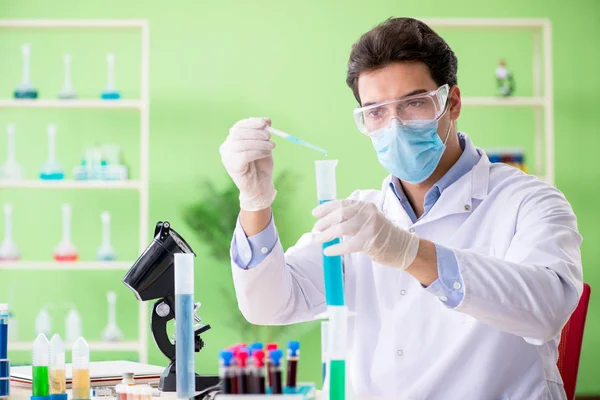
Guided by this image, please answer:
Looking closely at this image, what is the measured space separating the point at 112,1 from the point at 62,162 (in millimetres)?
917

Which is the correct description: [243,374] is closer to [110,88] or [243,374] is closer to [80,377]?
[80,377]

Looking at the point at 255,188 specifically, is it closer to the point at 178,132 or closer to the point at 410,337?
the point at 410,337

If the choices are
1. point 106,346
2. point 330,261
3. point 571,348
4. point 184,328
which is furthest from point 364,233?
point 106,346

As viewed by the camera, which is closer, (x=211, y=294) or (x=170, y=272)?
(x=170, y=272)

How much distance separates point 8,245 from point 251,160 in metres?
2.78

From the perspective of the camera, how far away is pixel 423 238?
67.7 inches

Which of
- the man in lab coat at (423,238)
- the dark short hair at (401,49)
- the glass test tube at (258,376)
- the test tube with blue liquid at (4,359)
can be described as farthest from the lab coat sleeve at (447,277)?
the test tube with blue liquid at (4,359)

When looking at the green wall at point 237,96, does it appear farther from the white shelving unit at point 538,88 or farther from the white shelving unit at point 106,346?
the white shelving unit at point 106,346

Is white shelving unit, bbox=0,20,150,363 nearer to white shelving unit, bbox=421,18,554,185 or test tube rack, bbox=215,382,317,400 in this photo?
white shelving unit, bbox=421,18,554,185

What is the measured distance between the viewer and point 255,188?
5.70 ft

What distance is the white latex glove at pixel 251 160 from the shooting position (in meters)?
1.64

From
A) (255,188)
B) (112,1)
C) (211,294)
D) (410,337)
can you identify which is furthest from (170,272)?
(112,1)

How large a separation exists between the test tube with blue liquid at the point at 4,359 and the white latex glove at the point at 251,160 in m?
0.56

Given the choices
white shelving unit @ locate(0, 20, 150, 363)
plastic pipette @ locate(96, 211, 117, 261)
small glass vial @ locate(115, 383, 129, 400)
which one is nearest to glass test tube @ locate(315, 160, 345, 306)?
small glass vial @ locate(115, 383, 129, 400)
